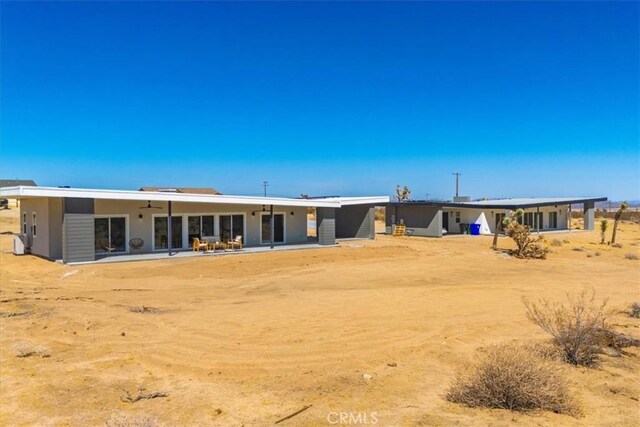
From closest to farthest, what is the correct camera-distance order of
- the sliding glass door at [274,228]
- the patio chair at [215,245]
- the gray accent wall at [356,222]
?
the patio chair at [215,245], the sliding glass door at [274,228], the gray accent wall at [356,222]

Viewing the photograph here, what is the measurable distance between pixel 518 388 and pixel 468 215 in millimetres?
33325

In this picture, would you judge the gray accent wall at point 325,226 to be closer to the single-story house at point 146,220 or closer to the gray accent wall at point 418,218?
the single-story house at point 146,220

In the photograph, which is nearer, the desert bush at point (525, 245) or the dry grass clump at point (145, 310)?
the dry grass clump at point (145, 310)

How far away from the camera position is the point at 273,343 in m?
7.88

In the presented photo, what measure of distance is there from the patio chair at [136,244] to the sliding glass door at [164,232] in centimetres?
69

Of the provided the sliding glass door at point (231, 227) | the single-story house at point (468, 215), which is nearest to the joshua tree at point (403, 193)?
the single-story house at point (468, 215)

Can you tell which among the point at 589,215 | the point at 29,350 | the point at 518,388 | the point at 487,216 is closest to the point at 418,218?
the point at 487,216

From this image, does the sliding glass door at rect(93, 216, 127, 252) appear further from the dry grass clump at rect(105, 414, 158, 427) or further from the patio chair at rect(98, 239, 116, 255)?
the dry grass clump at rect(105, 414, 158, 427)

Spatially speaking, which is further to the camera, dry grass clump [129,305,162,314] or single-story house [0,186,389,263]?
single-story house [0,186,389,263]

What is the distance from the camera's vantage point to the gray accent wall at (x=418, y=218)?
33906 mm

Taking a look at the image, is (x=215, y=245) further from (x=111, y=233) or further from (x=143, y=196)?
(x=111, y=233)

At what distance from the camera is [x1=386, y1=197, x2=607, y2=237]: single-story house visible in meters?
34.3

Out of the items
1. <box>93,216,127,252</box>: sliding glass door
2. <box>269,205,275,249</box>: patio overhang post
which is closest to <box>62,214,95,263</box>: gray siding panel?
<box>93,216,127,252</box>: sliding glass door

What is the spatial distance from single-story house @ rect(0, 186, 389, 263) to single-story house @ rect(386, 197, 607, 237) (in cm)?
888
